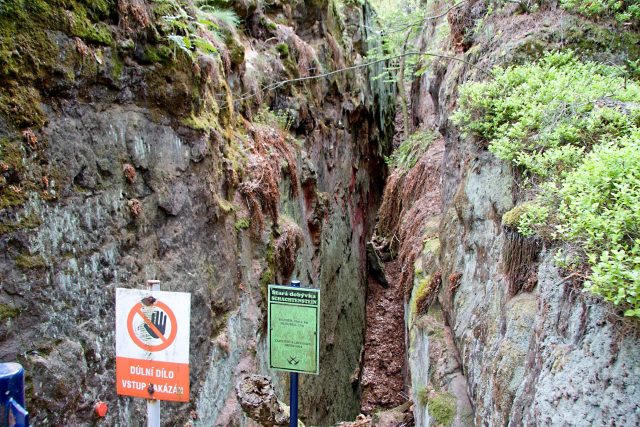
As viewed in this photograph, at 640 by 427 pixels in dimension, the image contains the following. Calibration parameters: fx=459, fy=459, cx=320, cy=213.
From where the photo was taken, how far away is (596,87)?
4520mm

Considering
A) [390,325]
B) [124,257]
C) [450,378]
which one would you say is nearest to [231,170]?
[124,257]

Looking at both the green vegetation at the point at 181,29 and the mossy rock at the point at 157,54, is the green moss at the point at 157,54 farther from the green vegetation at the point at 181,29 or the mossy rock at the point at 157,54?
the green vegetation at the point at 181,29

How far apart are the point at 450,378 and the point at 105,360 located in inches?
146

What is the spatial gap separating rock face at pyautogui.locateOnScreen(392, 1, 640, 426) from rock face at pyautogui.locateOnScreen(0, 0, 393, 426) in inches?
95.3

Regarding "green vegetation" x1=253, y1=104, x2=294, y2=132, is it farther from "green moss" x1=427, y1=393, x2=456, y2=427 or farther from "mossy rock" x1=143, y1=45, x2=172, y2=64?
"green moss" x1=427, y1=393, x2=456, y2=427

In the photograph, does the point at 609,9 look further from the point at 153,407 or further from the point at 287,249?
the point at 153,407

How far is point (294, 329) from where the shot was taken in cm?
356

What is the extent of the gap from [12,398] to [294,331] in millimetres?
2056

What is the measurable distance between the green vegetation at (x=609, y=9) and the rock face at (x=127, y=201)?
485 centimetres

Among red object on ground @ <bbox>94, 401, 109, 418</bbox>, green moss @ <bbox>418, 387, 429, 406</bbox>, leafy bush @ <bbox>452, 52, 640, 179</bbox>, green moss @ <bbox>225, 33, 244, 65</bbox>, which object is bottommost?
green moss @ <bbox>418, 387, 429, 406</bbox>

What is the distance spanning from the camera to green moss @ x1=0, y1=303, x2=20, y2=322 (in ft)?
10.0

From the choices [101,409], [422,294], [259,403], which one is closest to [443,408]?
[259,403]

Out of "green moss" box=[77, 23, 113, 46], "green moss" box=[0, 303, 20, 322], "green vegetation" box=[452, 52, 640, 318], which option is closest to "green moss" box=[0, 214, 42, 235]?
"green moss" box=[0, 303, 20, 322]

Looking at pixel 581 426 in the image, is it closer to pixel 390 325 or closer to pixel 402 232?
pixel 402 232
